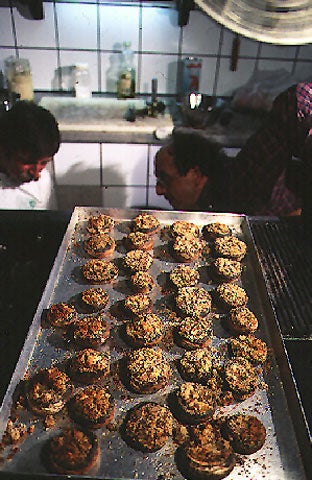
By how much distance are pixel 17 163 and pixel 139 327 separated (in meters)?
1.31

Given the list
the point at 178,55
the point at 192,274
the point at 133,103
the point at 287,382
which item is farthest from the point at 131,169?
the point at 287,382

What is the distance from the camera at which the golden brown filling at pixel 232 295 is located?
1697 millimetres

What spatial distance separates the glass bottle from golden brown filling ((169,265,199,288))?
1931mm

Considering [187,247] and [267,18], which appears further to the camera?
[187,247]

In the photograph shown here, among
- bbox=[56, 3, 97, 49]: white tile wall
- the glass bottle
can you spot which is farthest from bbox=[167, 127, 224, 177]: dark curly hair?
bbox=[56, 3, 97, 49]: white tile wall

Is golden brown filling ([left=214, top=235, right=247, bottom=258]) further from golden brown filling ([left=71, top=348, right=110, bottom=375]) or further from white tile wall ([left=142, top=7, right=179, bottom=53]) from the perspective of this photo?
white tile wall ([left=142, top=7, right=179, bottom=53])

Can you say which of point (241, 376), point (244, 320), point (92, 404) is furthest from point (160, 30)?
point (92, 404)

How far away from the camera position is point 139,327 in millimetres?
1565

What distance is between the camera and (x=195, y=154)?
240 cm

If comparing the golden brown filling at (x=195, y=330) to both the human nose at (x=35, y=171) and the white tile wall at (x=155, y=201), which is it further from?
the white tile wall at (x=155, y=201)

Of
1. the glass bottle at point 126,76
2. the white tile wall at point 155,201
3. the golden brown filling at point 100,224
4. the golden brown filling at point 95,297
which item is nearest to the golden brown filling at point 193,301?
the golden brown filling at point 95,297

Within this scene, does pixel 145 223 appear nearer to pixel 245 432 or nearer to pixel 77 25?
pixel 245 432

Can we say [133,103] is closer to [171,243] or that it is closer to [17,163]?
[17,163]

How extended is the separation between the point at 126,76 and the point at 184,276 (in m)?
2.01
